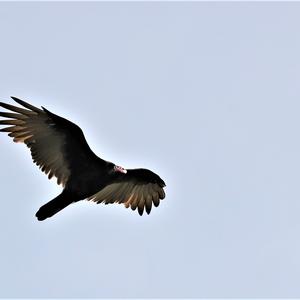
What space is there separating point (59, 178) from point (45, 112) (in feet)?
4.80

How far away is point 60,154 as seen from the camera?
18188mm

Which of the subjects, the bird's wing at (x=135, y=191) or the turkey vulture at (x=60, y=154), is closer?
the turkey vulture at (x=60, y=154)

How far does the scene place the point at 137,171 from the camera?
19.3 m

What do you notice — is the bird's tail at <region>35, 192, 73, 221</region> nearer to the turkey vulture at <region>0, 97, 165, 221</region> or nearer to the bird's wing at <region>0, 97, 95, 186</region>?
the turkey vulture at <region>0, 97, 165, 221</region>

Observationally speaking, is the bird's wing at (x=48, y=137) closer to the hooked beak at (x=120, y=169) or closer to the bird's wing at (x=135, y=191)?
the hooked beak at (x=120, y=169)

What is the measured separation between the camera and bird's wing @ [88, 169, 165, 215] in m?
19.4

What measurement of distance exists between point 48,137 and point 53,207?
1418 mm

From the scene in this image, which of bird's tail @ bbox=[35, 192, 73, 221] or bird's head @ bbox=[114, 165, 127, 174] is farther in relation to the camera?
bird's head @ bbox=[114, 165, 127, 174]

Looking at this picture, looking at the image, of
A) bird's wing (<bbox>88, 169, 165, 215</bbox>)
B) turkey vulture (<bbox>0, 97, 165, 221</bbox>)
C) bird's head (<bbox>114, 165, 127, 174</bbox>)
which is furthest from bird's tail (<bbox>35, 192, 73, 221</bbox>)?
bird's wing (<bbox>88, 169, 165, 215</bbox>)

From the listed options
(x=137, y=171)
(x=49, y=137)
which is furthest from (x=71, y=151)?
(x=137, y=171)

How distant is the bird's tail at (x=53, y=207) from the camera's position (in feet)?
57.3

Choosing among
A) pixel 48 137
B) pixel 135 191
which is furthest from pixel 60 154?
pixel 135 191

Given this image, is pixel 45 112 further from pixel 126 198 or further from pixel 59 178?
pixel 126 198

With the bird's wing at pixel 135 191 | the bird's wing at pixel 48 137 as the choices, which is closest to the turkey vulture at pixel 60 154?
the bird's wing at pixel 48 137
